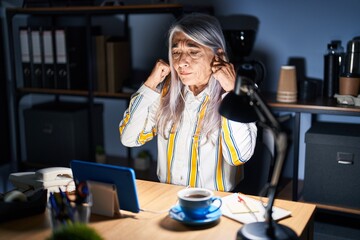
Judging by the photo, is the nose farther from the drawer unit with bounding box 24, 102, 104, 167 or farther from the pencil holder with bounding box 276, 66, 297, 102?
the drawer unit with bounding box 24, 102, 104, 167

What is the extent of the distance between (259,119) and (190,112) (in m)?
0.79

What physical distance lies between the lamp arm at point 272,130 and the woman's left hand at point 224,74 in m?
0.65

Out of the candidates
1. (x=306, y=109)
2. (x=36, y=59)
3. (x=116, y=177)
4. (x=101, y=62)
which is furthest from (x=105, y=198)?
(x=36, y=59)

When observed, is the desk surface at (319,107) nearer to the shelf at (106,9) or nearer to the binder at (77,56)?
the shelf at (106,9)

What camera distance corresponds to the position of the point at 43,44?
10.2ft

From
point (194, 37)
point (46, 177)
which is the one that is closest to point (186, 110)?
point (194, 37)

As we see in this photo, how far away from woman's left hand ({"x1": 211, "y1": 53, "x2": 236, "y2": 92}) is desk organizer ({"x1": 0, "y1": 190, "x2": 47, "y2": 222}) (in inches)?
31.1

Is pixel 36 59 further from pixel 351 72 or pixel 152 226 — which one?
pixel 152 226

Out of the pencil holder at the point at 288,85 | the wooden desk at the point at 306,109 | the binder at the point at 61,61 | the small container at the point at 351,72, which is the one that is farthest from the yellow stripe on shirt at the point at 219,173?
the binder at the point at 61,61

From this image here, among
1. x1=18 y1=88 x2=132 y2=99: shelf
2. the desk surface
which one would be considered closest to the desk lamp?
the desk surface

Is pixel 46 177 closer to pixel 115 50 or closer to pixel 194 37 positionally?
pixel 194 37

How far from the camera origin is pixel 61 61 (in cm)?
310

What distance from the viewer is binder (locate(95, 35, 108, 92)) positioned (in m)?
3.03

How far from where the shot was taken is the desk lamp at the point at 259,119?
1.17 meters
